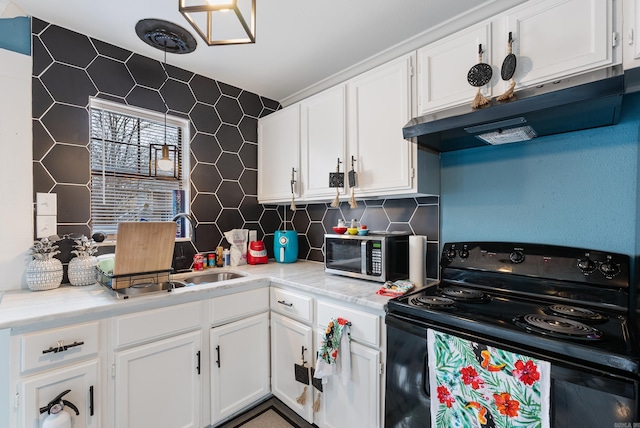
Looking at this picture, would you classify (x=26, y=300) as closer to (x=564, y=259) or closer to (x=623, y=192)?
(x=564, y=259)

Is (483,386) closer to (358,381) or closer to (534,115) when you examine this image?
(358,381)

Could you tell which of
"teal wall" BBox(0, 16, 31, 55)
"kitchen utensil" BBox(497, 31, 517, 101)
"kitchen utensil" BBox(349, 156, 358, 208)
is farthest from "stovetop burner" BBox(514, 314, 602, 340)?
"teal wall" BBox(0, 16, 31, 55)

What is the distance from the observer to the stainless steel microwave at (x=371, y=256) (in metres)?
1.77

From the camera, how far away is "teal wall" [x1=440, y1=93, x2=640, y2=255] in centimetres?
128

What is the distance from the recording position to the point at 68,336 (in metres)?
1.28

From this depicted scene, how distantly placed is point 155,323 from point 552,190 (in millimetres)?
2115

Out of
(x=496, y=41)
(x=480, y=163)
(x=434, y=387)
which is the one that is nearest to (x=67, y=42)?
(x=496, y=41)

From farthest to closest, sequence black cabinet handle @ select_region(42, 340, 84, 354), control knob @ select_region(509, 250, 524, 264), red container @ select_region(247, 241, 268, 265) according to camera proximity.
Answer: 1. red container @ select_region(247, 241, 268, 265)
2. control knob @ select_region(509, 250, 524, 264)
3. black cabinet handle @ select_region(42, 340, 84, 354)

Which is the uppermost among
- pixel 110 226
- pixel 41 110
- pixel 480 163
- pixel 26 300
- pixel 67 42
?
pixel 67 42

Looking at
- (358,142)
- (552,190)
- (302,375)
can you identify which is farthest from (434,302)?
(358,142)

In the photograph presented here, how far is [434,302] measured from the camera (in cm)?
129

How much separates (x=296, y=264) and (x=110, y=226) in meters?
1.37

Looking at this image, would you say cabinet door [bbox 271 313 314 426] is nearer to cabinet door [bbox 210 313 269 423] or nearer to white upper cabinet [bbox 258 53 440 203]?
cabinet door [bbox 210 313 269 423]

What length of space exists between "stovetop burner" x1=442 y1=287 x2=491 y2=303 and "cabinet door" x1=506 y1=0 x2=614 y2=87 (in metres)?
0.97
